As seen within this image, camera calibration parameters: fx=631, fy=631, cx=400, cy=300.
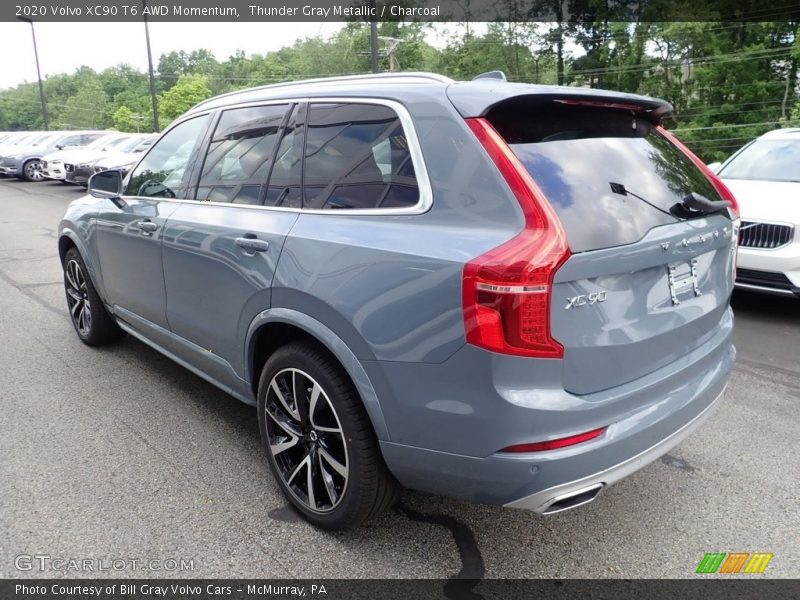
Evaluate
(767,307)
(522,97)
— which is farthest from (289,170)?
(767,307)

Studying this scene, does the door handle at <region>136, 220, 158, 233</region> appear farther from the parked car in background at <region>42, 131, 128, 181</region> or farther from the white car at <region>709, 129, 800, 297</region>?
the parked car in background at <region>42, 131, 128, 181</region>

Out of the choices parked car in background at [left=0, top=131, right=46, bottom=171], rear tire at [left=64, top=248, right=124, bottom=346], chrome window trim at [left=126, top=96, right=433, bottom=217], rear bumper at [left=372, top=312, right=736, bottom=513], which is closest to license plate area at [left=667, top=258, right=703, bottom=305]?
rear bumper at [left=372, top=312, right=736, bottom=513]

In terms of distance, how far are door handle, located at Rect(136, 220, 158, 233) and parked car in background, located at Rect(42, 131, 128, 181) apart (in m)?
17.7

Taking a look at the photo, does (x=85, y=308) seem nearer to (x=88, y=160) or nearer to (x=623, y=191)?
(x=623, y=191)

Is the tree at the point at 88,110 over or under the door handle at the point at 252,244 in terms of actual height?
over

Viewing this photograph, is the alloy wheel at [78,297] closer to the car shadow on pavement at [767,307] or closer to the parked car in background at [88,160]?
the car shadow on pavement at [767,307]

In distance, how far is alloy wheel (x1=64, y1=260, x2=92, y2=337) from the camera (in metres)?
5.05

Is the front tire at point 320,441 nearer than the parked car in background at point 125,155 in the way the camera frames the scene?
Yes

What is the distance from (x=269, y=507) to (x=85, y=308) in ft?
10.0

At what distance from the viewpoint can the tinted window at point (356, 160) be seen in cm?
246

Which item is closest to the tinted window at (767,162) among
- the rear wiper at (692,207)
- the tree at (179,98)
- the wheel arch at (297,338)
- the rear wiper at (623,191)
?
the rear wiper at (692,207)

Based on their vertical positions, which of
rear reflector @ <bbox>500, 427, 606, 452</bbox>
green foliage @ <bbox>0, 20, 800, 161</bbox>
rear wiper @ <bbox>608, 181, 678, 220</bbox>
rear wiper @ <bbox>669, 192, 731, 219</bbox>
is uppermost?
green foliage @ <bbox>0, 20, 800, 161</bbox>

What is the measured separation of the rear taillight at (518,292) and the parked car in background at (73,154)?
20238 mm

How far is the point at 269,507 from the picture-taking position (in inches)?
116
